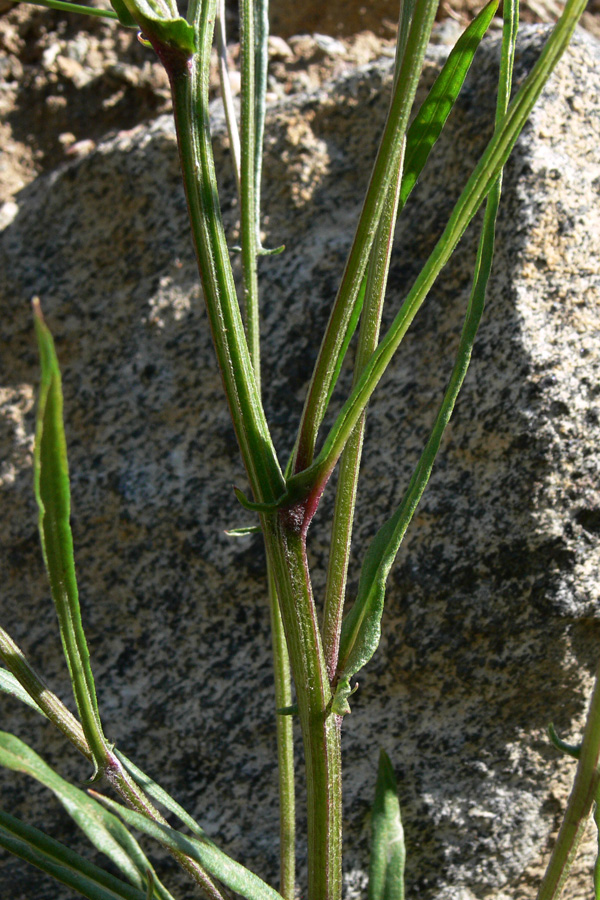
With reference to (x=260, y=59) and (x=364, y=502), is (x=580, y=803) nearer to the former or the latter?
(x=364, y=502)

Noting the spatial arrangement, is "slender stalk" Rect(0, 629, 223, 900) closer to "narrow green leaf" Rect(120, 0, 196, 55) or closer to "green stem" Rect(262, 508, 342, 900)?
"green stem" Rect(262, 508, 342, 900)

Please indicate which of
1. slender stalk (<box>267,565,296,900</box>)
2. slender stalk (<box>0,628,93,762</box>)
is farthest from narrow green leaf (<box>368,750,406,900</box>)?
slender stalk (<box>0,628,93,762</box>)

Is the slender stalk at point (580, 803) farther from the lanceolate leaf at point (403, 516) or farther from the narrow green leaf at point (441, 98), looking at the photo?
the narrow green leaf at point (441, 98)

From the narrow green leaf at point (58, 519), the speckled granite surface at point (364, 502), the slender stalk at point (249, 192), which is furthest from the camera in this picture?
the speckled granite surface at point (364, 502)

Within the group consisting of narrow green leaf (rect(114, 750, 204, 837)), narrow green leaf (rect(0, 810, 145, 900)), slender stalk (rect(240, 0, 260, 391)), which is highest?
slender stalk (rect(240, 0, 260, 391))

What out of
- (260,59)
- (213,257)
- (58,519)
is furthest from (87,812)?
(260,59)

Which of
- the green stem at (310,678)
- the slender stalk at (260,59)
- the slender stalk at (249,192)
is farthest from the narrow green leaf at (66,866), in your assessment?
the slender stalk at (260,59)
